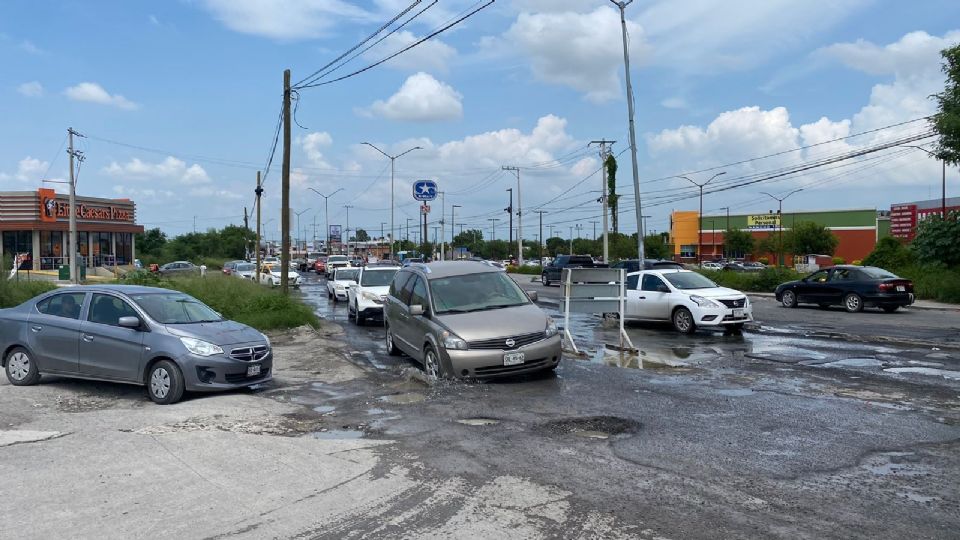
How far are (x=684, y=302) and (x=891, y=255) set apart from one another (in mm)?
21882

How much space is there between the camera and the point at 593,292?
1459 centimetres

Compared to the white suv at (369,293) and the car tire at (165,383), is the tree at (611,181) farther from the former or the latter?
the car tire at (165,383)

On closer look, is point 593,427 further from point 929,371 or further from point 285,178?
point 285,178

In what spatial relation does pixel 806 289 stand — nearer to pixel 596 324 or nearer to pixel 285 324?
pixel 596 324

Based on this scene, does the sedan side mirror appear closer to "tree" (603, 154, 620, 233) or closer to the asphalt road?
the asphalt road

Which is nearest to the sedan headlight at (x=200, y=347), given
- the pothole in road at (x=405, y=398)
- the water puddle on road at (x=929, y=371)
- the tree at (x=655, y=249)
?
the pothole in road at (x=405, y=398)

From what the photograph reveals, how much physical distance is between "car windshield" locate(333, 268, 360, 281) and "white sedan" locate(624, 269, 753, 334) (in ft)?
48.5

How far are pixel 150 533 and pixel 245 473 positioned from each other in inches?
52.6

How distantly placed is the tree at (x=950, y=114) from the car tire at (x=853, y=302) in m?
6.69

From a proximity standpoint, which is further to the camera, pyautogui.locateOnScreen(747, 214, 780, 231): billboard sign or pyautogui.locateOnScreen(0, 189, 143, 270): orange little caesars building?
pyautogui.locateOnScreen(747, 214, 780, 231): billboard sign

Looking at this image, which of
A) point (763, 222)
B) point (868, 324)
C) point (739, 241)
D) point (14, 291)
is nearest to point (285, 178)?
point (14, 291)

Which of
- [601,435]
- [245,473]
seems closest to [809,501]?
[601,435]

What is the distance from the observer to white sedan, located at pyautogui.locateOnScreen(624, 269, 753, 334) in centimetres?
1778

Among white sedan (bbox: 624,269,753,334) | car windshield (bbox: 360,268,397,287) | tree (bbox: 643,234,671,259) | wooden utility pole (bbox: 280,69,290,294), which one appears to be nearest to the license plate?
white sedan (bbox: 624,269,753,334)
